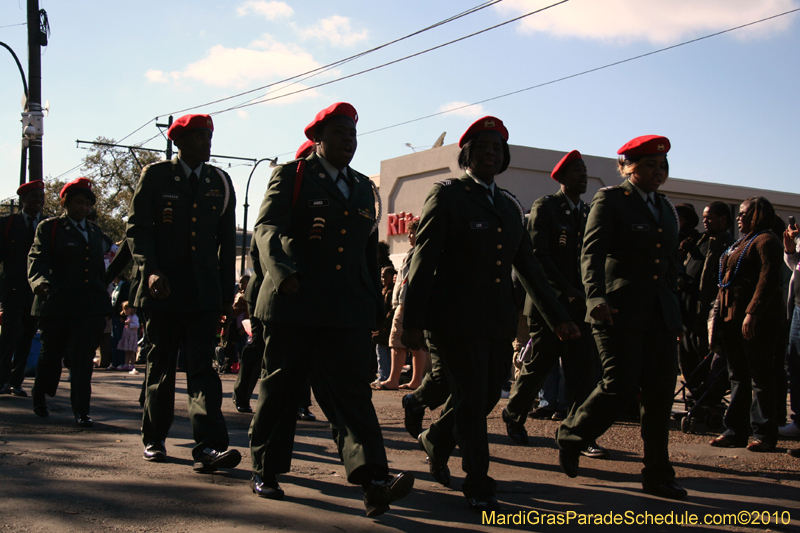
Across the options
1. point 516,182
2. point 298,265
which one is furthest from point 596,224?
point 516,182

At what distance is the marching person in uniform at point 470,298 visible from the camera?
4.24 meters

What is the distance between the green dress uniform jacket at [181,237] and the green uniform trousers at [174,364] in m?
0.12

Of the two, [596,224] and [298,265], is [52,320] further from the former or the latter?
[596,224]

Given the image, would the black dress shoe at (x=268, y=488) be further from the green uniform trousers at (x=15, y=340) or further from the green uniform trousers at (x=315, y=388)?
the green uniform trousers at (x=15, y=340)

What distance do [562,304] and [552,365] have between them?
55 cm

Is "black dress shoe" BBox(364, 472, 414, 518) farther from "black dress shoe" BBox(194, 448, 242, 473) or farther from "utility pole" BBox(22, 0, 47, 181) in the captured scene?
"utility pole" BBox(22, 0, 47, 181)

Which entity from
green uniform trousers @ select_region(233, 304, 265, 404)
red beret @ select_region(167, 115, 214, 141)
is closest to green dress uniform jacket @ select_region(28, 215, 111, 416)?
green uniform trousers @ select_region(233, 304, 265, 404)

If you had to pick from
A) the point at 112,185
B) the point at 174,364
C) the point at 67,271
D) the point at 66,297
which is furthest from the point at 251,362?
the point at 112,185

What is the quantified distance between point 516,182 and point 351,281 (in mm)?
21367

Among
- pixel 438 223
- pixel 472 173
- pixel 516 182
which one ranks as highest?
pixel 516 182

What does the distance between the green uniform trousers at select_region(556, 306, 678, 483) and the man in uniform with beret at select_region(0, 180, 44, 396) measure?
21.4 feet

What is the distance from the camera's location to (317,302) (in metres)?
4.04

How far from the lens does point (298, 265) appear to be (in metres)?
4.09

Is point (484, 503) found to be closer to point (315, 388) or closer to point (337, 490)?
point (337, 490)
